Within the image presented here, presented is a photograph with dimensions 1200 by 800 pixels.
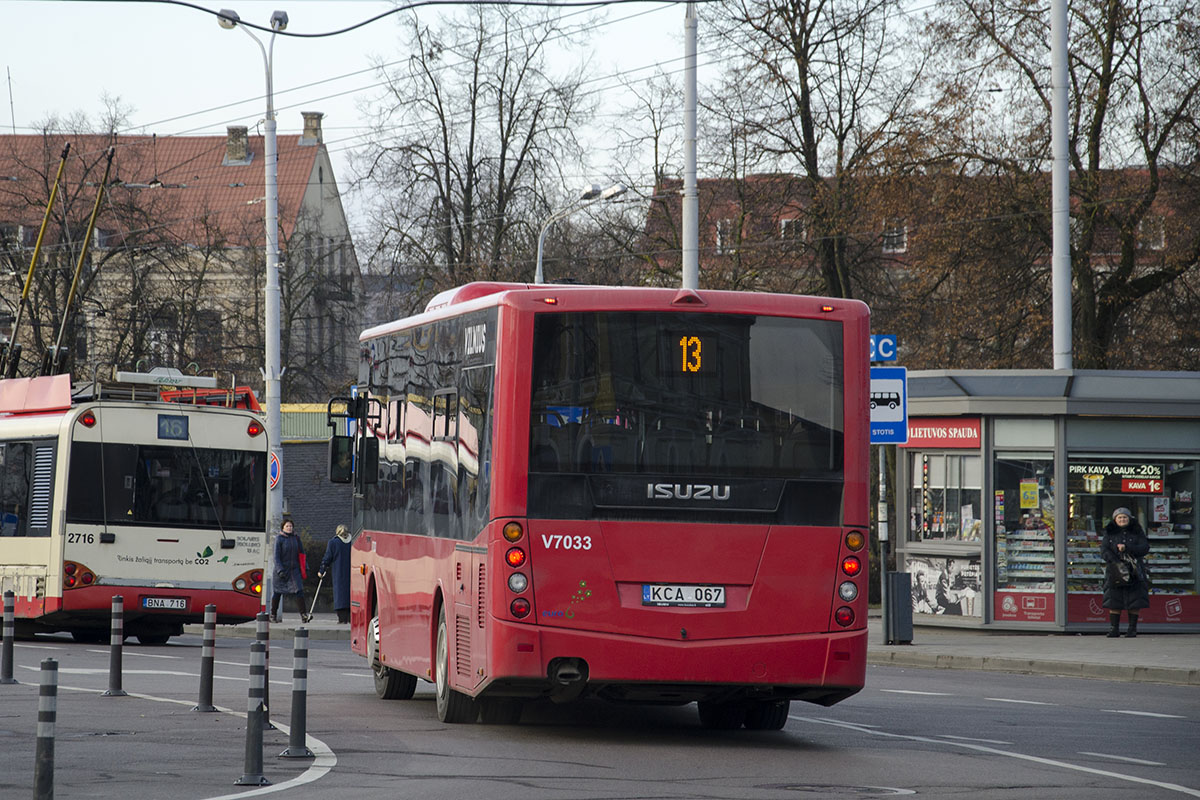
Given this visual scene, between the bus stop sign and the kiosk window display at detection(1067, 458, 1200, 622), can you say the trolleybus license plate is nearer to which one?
the bus stop sign

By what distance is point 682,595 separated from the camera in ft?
39.2

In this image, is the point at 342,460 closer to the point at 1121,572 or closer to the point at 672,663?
the point at 672,663

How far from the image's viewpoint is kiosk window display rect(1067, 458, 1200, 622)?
2553cm

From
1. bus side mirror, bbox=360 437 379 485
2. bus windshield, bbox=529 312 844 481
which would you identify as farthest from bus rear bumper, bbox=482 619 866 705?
bus side mirror, bbox=360 437 379 485

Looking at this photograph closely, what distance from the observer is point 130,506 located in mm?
23312

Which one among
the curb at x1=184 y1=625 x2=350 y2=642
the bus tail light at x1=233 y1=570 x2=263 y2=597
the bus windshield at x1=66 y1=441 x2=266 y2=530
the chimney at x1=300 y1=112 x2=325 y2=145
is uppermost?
the chimney at x1=300 y1=112 x2=325 y2=145

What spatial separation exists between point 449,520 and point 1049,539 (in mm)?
14331

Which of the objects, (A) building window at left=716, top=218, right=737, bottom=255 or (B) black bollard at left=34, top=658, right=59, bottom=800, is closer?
(B) black bollard at left=34, top=658, right=59, bottom=800

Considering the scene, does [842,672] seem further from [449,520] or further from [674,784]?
[449,520]

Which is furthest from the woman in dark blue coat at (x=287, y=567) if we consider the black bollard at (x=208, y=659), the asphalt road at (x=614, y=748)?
the black bollard at (x=208, y=659)

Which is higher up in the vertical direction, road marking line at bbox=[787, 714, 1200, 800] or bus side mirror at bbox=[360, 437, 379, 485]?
bus side mirror at bbox=[360, 437, 379, 485]

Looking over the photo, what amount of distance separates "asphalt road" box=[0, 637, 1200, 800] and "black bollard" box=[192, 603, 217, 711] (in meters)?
0.19

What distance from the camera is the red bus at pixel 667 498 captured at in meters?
11.9

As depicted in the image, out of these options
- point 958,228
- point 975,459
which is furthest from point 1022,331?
point 975,459
